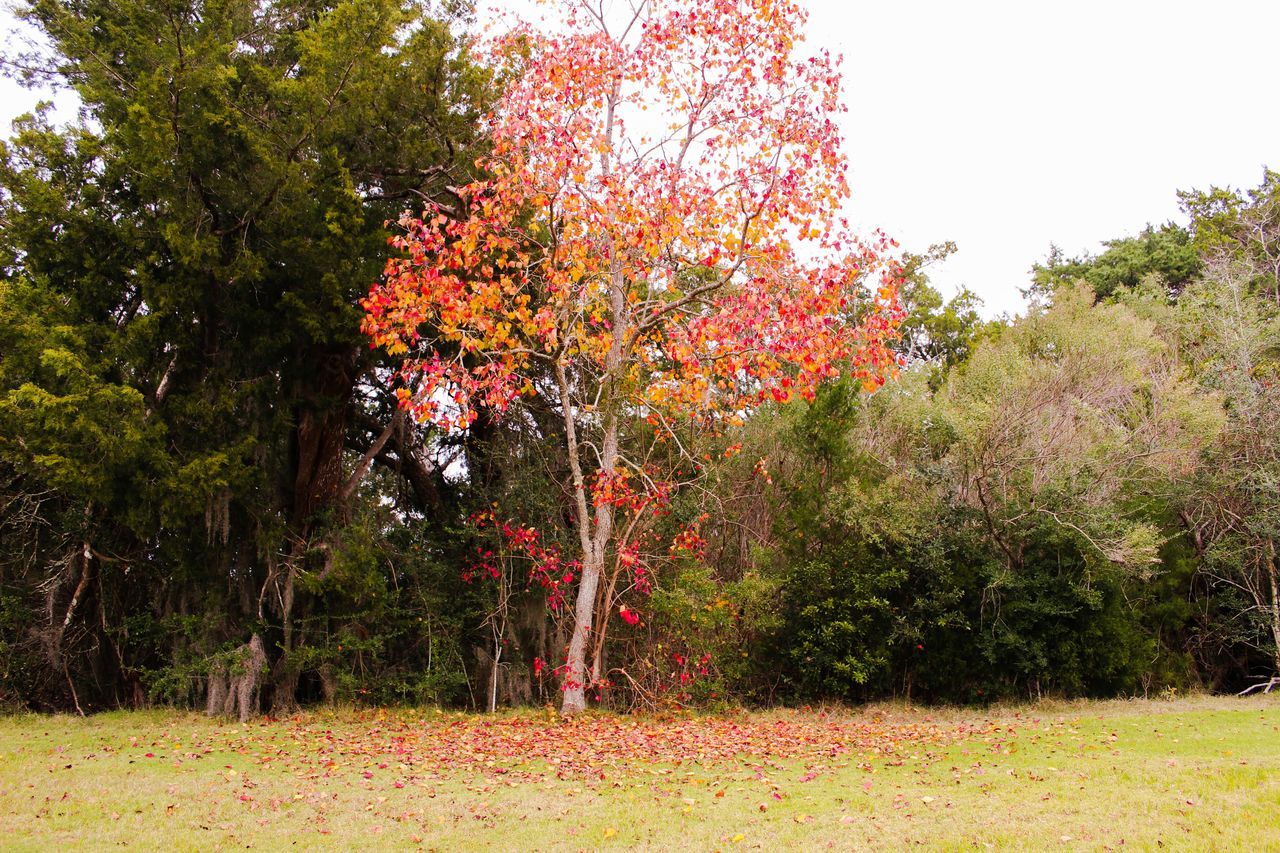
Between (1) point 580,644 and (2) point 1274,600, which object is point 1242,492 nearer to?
(2) point 1274,600

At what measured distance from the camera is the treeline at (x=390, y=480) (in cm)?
983

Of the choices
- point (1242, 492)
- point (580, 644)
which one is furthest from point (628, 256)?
point (1242, 492)

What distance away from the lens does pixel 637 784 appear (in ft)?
22.4

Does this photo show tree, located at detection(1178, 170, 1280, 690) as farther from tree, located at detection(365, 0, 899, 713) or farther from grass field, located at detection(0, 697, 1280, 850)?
tree, located at detection(365, 0, 899, 713)

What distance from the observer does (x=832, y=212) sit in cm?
970

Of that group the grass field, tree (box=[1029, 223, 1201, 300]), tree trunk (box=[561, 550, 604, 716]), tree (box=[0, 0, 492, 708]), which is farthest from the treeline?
tree (box=[1029, 223, 1201, 300])

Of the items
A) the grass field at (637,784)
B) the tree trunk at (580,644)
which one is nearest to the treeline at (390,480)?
the tree trunk at (580,644)

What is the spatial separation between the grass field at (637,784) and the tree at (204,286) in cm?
203

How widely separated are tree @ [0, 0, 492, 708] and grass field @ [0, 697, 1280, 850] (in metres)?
2.03

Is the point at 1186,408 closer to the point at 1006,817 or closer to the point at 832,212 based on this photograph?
the point at 832,212

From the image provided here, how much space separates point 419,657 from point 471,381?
501cm

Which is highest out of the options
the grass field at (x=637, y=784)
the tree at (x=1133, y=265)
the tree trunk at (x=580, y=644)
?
the tree at (x=1133, y=265)

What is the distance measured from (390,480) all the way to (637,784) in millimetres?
8685

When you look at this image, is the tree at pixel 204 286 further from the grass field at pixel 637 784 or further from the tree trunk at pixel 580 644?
the tree trunk at pixel 580 644
